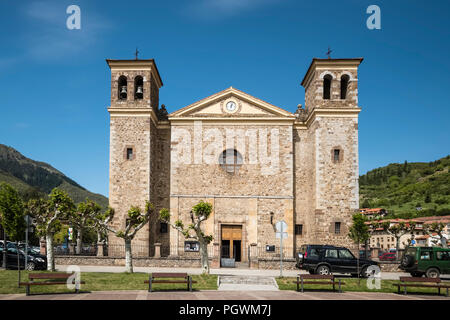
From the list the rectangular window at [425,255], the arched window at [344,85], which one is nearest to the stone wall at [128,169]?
the arched window at [344,85]

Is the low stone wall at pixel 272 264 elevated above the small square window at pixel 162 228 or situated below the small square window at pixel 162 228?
below

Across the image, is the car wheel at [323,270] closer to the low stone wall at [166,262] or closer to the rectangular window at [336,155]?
the low stone wall at [166,262]

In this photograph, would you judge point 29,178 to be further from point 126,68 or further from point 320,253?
point 320,253

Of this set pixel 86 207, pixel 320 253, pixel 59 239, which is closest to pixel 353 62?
pixel 320 253

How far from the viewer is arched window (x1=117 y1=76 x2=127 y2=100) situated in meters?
29.8

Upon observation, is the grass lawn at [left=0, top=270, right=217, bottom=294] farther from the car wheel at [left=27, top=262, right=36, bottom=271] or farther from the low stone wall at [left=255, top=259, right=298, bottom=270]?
the low stone wall at [left=255, top=259, right=298, bottom=270]

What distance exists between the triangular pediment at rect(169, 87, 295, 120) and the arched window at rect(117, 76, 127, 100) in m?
3.46

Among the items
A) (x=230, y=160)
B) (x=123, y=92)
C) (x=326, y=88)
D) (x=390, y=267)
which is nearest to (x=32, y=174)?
(x=123, y=92)

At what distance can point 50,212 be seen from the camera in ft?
69.9

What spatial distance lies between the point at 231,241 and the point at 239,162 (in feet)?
17.7

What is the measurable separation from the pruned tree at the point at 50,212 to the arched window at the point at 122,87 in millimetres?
10598

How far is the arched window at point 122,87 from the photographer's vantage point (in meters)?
29.8

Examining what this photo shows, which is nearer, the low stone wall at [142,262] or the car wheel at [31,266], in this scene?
the car wheel at [31,266]

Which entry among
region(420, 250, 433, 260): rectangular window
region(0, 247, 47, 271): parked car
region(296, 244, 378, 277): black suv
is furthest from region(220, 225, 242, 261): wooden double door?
region(0, 247, 47, 271): parked car
